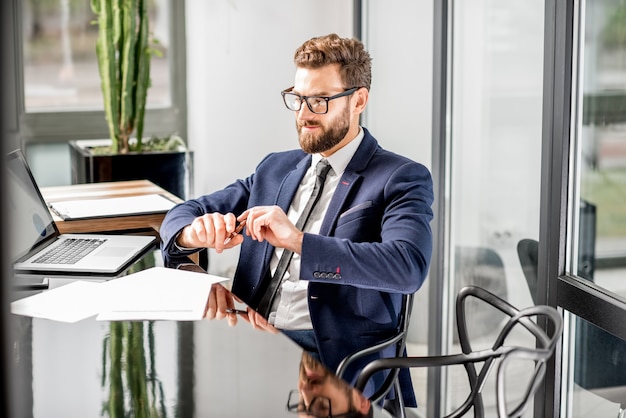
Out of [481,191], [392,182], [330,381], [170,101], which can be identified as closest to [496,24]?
[481,191]

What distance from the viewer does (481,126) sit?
2.82 m

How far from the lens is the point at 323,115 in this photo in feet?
6.91

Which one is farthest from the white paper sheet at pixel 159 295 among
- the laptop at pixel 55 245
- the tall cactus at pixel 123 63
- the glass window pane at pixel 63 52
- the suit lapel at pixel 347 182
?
the glass window pane at pixel 63 52

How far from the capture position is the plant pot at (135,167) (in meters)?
3.96

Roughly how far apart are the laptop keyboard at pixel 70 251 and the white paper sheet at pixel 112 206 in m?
0.19

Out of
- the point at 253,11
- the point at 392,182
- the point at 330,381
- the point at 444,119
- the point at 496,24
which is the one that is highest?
the point at 253,11

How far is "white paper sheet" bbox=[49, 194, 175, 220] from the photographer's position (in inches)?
95.0

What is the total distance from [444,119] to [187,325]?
1.75m

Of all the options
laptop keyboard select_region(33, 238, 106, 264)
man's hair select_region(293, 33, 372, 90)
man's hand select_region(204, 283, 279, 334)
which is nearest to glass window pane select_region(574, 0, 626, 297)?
man's hair select_region(293, 33, 372, 90)

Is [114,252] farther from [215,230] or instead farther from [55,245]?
[215,230]

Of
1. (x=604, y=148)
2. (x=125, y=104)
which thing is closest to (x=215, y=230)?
(x=604, y=148)

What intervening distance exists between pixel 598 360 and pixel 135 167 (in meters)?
2.59

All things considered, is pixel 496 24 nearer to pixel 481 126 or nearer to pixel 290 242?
pixel 481 126

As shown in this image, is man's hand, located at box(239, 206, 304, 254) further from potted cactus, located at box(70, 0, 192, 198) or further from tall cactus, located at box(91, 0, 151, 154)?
tall cactus, located at box(91, 0, 151, 154)
